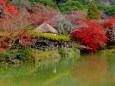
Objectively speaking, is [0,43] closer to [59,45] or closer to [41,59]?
[41,59]

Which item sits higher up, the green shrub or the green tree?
the green tree

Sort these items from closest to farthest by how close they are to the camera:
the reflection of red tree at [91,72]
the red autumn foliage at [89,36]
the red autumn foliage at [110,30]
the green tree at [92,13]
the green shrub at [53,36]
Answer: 1. the reflection of red tree at [91,72]
2. the green shrub at [53,36]
3. the red autumn foliage at [89,36]
4. the red autumn foliage at [110,30]
5. the green tree at [92,13]

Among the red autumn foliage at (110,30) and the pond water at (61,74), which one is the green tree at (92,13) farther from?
the pond water at (61,74)

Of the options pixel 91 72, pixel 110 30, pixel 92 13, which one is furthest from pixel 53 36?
pixel 92 13

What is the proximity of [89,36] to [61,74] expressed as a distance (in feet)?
46.3

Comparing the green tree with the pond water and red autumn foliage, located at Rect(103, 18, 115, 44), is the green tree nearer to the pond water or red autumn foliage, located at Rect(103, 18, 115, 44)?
red autumn foliage, located at Rect(103, 18, 115, 44)

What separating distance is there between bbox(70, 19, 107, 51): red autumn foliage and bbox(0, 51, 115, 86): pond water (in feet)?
26.0

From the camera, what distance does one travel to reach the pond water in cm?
1912

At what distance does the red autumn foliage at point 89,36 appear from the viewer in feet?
118

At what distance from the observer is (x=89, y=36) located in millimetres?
36250

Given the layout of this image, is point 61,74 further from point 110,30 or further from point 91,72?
point 110,30

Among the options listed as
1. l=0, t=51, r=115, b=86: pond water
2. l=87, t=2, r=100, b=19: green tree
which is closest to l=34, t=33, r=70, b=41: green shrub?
l=0, t=51, r=115, b=86: pond water

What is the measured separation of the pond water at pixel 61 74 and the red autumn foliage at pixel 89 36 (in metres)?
7.91

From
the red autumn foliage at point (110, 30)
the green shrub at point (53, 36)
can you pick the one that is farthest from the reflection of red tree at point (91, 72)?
the red autumn foliage at point (110, 30)
